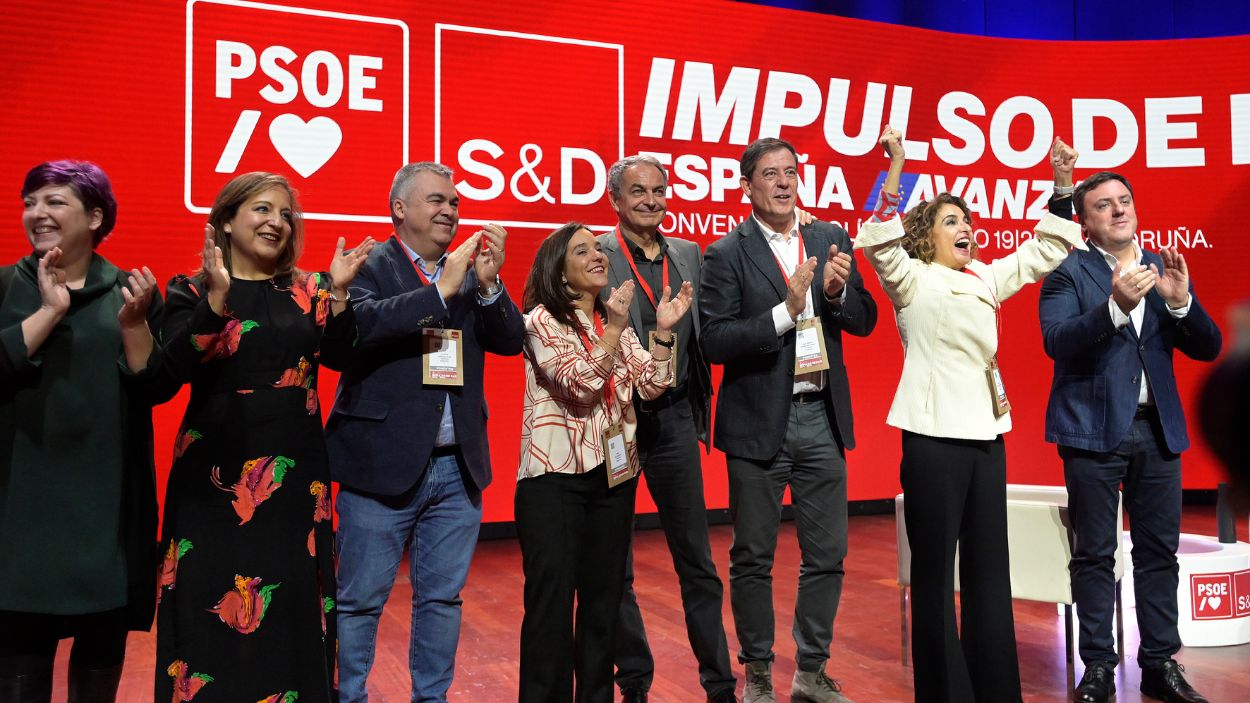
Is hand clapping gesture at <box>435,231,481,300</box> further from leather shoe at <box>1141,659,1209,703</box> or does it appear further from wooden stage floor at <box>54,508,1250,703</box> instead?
leather shoe at <box>1141,659,1209,703</box>

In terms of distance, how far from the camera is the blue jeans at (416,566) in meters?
2.48

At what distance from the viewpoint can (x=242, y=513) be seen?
2117 mm

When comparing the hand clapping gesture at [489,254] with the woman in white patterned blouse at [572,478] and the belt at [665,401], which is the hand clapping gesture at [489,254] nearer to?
the woman in white patterned blouse at [572,478]

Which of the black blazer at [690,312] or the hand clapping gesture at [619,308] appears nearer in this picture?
the hand clapping gesture at [619,308]

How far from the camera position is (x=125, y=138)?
15.9ft

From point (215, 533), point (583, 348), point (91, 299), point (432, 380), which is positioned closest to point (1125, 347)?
point (583, 348)

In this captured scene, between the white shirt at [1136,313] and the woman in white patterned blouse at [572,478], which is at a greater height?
the white shirt at [1136,313]

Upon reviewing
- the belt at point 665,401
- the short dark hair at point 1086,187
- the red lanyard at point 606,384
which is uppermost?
the short dark hair at point 1086,187

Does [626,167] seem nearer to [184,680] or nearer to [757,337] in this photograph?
[757,337]

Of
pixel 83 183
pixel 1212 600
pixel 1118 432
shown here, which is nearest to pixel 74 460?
pixel 83 183

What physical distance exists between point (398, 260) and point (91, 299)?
744mm

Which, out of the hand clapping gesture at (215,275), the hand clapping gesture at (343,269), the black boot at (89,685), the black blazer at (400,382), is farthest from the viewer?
the black blazer at (400,382)

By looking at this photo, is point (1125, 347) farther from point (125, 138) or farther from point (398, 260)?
point (125, 138)

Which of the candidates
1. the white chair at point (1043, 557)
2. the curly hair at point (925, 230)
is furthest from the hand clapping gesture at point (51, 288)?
the white chair at point (1043, 557)
